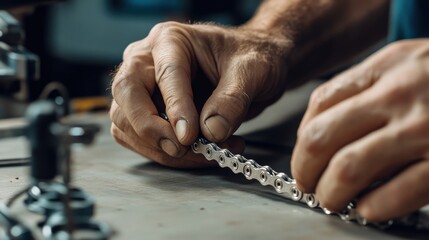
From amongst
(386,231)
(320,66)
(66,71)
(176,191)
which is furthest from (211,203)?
(66,71)

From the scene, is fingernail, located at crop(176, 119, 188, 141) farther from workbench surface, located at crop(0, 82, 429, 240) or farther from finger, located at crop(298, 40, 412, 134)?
finger, located at crop(298, 40, 412, 134)

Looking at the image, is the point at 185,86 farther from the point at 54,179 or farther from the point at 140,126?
the point at 54,179

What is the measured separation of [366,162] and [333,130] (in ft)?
0.13

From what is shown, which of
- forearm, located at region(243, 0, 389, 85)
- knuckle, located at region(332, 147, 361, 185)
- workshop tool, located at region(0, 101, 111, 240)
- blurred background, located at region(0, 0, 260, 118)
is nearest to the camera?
workshop tool, located at region(0, 101, 111, 240)

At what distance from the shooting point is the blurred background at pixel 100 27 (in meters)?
3.07

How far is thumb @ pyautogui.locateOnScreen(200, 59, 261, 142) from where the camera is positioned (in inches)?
33.4

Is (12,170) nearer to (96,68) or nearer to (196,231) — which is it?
(196,231)

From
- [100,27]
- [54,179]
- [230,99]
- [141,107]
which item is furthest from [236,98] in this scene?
[100,27]

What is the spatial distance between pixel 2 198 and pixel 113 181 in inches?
5.2

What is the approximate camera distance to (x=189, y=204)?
2.45 feet

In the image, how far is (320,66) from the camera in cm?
140

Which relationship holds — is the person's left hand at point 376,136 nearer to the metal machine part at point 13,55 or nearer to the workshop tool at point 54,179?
the workshop tool at point 54,179

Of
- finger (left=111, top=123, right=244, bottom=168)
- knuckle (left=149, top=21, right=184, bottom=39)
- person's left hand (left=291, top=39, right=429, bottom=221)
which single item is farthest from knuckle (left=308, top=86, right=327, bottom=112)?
knuckle (left=149, top=21, right=184, bottom=39)

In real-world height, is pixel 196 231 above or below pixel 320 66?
below
